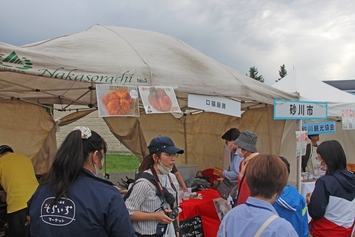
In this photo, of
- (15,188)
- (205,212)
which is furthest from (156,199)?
(15,188)

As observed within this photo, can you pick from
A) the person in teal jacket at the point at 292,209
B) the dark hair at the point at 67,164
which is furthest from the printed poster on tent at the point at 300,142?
the dark hair at the point at 67,164

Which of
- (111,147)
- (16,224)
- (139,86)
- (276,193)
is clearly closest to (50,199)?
(276,193)

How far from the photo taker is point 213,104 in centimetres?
327

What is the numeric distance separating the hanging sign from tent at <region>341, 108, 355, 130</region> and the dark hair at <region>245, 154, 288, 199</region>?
419cm

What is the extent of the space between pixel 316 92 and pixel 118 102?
4123 mm

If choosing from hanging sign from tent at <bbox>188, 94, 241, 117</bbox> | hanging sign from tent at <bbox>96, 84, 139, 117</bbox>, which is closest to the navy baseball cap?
hanging sign from tent at <bbox>96, 84, 139, 117</bbox>

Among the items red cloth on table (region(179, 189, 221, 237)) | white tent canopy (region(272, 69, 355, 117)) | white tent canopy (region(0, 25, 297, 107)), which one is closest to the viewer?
white tent canopy (region(0, 25, 297, 107))

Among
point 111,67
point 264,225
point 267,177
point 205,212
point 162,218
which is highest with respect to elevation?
point 111,67

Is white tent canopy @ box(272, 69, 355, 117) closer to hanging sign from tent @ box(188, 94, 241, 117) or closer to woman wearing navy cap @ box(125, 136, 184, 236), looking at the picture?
hanging sign from tent @ box(188, 94, 241, 117)

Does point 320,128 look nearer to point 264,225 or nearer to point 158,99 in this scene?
point 158,99

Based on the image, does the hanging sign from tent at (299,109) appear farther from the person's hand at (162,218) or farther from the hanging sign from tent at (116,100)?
the person's hand at (162,218)

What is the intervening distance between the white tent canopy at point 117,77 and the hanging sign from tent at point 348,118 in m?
1.08

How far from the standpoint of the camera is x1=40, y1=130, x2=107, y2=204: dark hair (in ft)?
3.71

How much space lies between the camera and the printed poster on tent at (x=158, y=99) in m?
2.62
